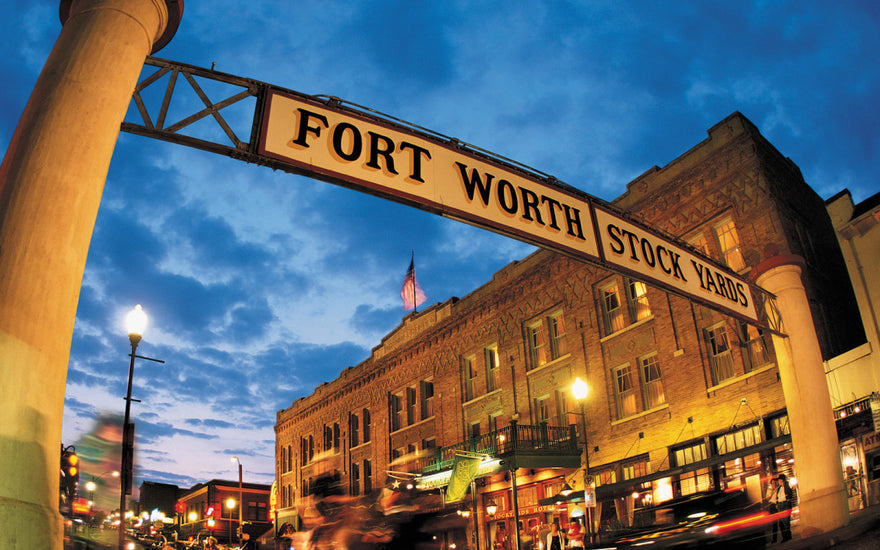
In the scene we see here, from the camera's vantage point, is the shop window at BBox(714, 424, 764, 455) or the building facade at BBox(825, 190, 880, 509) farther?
the shop window at BBox(714, 424, 764, 455)

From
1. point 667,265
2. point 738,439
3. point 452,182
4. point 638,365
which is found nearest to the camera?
point 452,182

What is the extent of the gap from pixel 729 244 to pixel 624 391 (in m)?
6.61

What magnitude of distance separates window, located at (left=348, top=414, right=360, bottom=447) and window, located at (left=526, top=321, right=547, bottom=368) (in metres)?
15.8

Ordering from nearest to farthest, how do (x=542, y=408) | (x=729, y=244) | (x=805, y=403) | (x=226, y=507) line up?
(x=805, y=403), (x=729, y=244), (x=542, y=408), (x=226, y=507)

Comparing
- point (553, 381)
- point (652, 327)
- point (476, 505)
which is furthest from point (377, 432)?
point (652, 327)

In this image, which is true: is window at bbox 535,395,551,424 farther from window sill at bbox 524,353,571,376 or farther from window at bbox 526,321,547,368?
window at bbox 526,321,547,368

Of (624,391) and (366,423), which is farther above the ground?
(366,423)

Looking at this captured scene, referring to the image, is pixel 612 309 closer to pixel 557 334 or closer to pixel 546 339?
pixel 557 334

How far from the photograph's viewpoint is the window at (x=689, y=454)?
70.9 ft

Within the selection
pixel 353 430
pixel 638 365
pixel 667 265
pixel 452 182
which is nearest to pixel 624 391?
pixel 638 365

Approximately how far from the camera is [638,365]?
24.5 m

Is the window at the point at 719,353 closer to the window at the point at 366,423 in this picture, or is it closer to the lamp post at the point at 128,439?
the lamp post at the point at 128,439

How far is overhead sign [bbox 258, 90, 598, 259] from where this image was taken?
5340 mm

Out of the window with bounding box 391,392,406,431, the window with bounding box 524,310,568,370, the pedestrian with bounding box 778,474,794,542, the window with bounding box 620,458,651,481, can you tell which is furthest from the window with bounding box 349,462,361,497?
the pedestrian with bounding box 778,474,794,542
